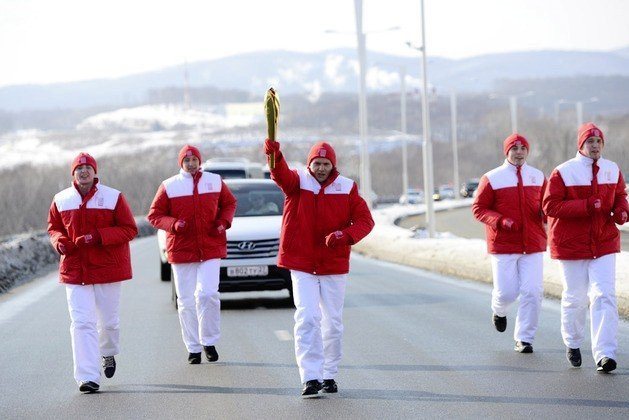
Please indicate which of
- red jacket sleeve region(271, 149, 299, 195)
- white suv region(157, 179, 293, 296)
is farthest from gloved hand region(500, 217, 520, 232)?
white suv region(157, 179, 293, 296)

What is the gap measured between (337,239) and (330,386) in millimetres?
1114

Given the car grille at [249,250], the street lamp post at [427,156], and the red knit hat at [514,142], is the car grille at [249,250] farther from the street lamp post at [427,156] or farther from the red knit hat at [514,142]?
the street lamp post at [427,156]

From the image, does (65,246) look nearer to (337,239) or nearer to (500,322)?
(337,239)

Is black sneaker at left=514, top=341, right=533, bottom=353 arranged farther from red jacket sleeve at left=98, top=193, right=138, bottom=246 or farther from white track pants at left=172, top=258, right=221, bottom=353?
red jacket sleeve at left=98, top=193, right=138, bottom=246

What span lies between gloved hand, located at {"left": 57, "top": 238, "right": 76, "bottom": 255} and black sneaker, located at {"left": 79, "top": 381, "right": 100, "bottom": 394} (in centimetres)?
105

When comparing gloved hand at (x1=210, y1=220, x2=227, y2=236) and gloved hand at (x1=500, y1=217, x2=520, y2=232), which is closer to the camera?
gloved hand at (x1=500, y1=217, x2=520, y2=232)

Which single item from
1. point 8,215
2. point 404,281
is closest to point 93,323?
point 404,281

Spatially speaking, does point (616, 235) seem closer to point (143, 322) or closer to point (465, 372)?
point (465, 372)

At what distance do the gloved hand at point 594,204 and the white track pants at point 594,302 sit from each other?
1.33 feet

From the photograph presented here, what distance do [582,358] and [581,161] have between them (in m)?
1.76

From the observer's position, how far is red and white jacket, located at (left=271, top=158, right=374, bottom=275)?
36.4 ft

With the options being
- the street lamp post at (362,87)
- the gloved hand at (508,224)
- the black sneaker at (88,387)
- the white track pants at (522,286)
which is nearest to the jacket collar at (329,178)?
the black sneaker at (88,387)

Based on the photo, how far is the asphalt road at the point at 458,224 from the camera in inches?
1777

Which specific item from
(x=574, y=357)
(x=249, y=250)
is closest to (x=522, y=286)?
(x=574, y=357)
